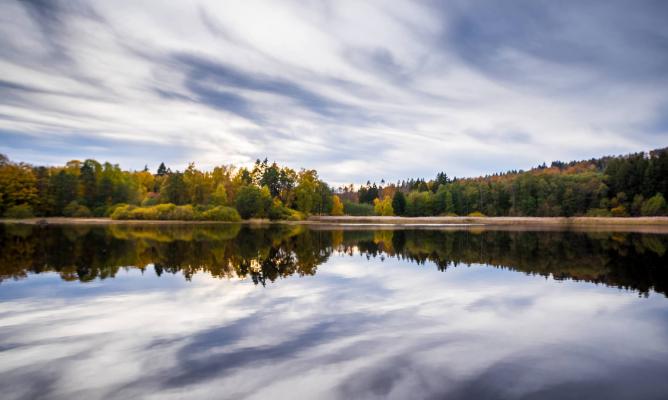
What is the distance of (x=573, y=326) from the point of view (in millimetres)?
9812

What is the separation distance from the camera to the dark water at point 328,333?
6.31 metres

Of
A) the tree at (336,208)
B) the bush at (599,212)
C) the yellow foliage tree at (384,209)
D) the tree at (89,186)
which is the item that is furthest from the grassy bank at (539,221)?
the tree at (89,186)

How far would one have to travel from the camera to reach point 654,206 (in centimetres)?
8256

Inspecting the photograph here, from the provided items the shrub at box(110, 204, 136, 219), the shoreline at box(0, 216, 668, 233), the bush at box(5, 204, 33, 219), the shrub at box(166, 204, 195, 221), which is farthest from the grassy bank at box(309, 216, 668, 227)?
the bush at box(5, 204, 33, 219)

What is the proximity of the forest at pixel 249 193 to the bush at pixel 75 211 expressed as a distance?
0.59 feet

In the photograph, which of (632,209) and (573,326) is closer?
(573,326)

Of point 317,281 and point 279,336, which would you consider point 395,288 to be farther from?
point 279,336

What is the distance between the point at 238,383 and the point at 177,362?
1.49 metres

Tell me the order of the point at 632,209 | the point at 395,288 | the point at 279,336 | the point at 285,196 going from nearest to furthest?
the point at 279,336 → the point at 395,288 → the point at 632,209 → the point at 285,196

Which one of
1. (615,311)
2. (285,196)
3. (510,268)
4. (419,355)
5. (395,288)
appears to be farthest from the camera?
(285,196)

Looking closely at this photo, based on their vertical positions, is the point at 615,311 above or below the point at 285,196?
below

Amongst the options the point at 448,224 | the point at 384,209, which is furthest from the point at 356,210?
the point at 448,224

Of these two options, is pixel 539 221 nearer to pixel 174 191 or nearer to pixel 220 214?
pixel 220 214

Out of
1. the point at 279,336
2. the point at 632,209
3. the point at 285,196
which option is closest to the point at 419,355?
the point at 279,336
